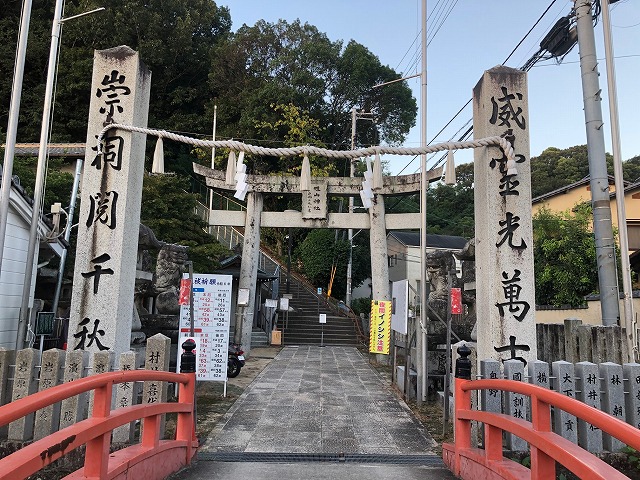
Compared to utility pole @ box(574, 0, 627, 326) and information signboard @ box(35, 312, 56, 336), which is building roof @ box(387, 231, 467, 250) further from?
information signboard @ box(35, 312, 56, 336)

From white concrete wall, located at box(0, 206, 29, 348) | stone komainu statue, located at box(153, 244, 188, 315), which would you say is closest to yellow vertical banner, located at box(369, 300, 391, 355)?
stone komainu statue, located at box(153, 244, 188, 315)

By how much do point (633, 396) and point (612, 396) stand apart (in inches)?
10.1

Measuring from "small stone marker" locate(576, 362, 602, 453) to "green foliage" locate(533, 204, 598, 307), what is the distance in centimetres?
1280

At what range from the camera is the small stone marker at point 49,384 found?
501cm

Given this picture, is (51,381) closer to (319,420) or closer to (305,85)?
Result: (319,420)

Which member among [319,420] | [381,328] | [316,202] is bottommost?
[319,420]

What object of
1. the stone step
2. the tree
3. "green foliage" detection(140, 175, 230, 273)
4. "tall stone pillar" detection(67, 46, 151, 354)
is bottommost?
the stone step

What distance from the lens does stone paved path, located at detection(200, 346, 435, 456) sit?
5.79 metres

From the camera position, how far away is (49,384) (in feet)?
16.7

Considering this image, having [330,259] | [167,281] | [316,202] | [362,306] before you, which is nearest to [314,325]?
[362,306]

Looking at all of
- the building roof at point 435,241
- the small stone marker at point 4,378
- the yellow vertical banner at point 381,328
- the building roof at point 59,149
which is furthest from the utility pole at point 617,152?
the building roof at point 435,241

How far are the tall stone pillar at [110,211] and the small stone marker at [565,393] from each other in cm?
550

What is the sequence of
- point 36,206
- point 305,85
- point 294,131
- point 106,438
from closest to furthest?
point 106,438 < point 36,206 < point 294,131 < point 305,85

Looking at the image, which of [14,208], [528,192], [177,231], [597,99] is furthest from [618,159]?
[177,231]
